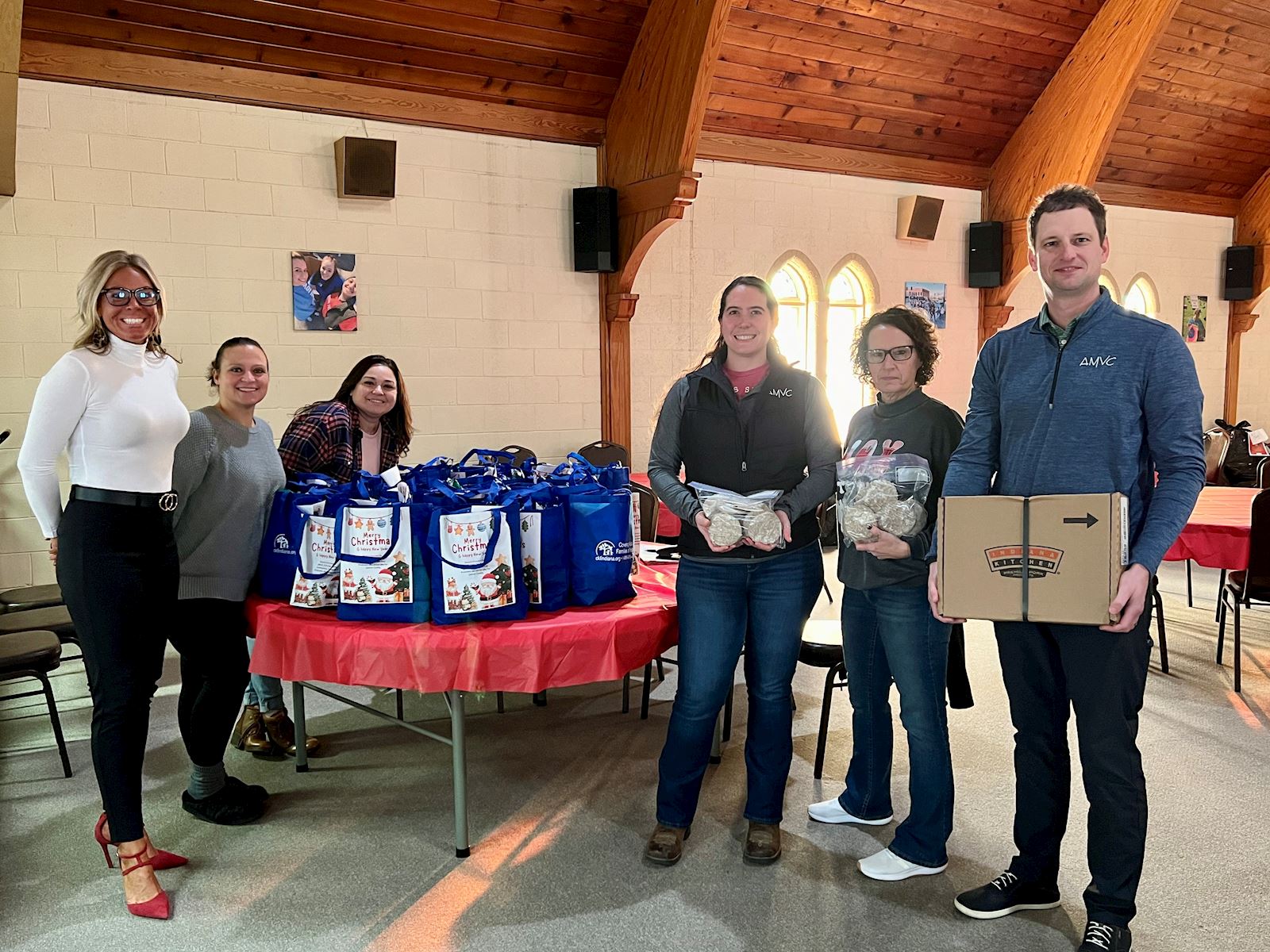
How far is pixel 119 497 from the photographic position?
95.5 inches

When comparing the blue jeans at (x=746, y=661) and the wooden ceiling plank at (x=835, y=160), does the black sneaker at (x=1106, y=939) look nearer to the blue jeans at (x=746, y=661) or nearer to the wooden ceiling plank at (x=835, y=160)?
the blue jeans at (x=746, y=661)

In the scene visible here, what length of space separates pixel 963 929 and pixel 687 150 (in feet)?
15.6

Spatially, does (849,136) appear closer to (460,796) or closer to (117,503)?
(460,796)

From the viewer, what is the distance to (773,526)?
2475 mm

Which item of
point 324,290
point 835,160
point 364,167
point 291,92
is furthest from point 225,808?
point 835,160

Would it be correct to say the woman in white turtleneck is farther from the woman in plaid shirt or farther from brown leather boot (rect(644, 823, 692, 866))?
brown leather boot (rect(644, 823, 692, 866))

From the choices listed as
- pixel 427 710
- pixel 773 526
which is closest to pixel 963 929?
pixel 773 526

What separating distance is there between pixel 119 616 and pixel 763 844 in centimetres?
176

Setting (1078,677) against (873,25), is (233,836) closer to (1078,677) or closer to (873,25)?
(1078,677)

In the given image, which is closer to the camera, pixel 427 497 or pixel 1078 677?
pixel 1078 677

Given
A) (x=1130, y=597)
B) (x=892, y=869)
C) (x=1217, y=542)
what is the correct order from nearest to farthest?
(x=1130, y=597) < (x=892, y=869) < (x=1217, y=542)

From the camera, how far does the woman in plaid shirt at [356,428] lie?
11.0 ft

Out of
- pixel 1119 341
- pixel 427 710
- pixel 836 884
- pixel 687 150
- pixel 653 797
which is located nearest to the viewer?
pixel 1119 341

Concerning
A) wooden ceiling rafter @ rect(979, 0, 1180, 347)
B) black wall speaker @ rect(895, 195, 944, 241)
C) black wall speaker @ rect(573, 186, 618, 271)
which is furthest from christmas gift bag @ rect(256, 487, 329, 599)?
wooden ceiling rafter @ rect(979, 0, 1180, 347)
